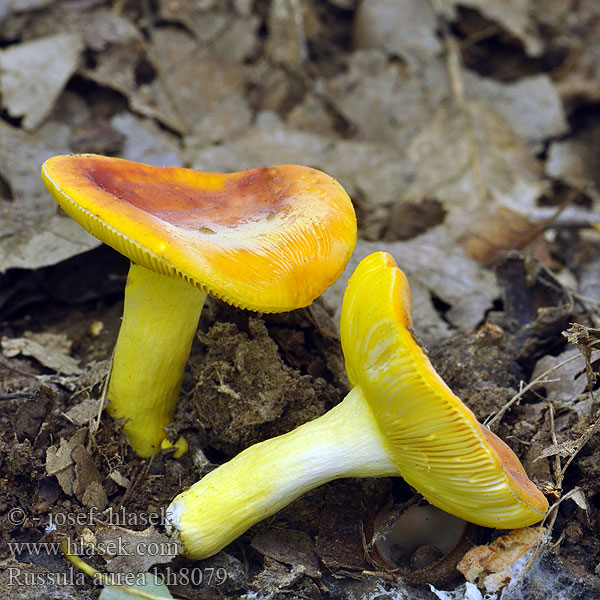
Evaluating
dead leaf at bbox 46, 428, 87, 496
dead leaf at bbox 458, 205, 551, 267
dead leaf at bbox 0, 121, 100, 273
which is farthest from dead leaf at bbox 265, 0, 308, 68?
dead leaf at bbox 46, 428, 87, 496

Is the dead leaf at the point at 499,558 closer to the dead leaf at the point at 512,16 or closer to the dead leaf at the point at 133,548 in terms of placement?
the dead leaf at the point at 133,548

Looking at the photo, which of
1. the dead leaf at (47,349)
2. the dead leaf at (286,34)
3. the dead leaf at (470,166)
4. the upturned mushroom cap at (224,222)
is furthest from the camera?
the dead leaf at (286,34)

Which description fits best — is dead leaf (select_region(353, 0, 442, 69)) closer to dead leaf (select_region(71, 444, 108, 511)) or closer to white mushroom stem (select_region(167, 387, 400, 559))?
white mushroom stem (select_region(167, 387, 400, 559))

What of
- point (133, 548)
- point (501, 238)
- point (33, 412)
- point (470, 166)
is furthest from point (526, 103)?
point (133, 548)

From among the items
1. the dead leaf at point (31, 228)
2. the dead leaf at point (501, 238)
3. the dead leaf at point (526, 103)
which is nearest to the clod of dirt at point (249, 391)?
the dead leaf at point (31, 228)

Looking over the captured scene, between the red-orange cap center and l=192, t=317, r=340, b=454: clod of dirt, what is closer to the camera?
the red-orange cap center

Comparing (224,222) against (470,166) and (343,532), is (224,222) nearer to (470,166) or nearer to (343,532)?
(343,532)
